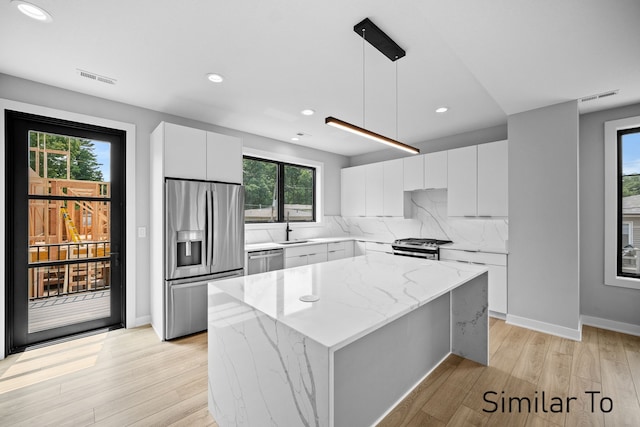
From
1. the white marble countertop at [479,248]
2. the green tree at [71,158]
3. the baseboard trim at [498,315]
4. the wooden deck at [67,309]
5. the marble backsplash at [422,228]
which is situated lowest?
the baseboard trim at [498,315]

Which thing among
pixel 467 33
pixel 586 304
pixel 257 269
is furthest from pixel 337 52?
pixel 586 304

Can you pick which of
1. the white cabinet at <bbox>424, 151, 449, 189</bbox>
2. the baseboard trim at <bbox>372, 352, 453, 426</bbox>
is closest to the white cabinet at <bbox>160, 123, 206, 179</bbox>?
the baseboard trim at <bbox>372, 352, 453, 426</bbox>

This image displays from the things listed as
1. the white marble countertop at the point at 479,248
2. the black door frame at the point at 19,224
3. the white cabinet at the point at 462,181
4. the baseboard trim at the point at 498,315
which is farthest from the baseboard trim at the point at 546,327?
the black door frame at the point at 19,224

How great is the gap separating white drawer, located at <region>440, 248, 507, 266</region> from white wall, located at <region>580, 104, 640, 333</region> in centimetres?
A: 98

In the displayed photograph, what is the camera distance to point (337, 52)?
2.21 m

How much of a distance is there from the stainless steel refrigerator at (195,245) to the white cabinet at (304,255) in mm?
951

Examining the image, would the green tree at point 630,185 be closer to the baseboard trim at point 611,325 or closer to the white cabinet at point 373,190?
the baseboard trim at point 611,325

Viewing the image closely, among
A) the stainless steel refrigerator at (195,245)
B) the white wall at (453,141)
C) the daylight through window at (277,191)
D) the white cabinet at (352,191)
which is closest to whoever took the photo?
the stainless steel refrigerator at (195,245)

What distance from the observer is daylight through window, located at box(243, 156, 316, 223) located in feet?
15.1

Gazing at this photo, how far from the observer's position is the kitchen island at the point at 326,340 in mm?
1139

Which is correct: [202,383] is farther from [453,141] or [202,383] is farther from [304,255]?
[453,141]

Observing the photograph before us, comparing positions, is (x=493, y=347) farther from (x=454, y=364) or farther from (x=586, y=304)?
(x=586, y=304)

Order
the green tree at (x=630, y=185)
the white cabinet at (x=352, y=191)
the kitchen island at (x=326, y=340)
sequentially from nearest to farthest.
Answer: the kitchen island at (x=326, y=340), the green tree at (x=630, y=185), the white cabinet at (x=352, y=191)

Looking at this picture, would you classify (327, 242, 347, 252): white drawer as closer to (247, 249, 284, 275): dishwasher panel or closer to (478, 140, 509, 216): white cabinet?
(247, 249, 284, 275): dishwasher panel
